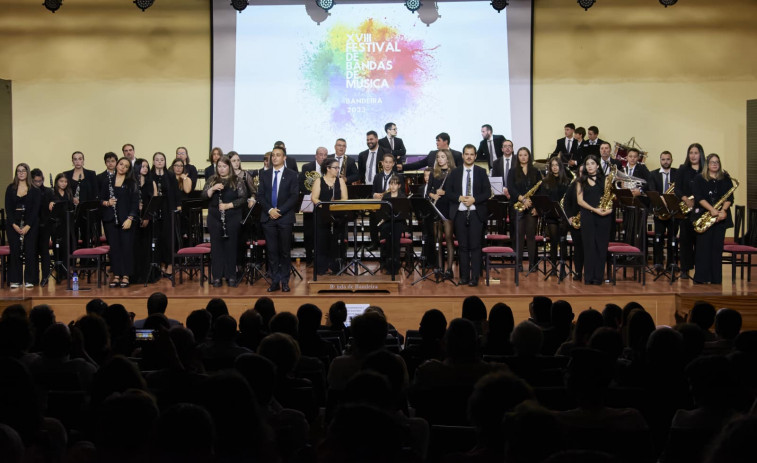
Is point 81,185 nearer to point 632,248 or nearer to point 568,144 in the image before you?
point 632,248

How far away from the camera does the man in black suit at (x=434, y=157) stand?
12453 mm

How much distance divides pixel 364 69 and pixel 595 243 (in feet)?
23.0

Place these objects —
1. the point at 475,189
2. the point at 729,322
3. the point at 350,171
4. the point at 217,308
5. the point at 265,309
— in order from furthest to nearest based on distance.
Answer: the point at 350,171 < the point at 475,189 < the point at 265,309 < the point at 217,308 < the point at 729,322

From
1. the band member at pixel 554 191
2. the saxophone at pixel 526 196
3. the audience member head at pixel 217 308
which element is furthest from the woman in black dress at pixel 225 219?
the band member at pixel 554 191

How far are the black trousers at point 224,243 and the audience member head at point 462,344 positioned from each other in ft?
22.1

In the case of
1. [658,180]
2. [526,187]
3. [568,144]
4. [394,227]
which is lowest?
[394,227]

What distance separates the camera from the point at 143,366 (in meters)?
5.38

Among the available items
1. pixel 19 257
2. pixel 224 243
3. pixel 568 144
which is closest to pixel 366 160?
pixel 224 243

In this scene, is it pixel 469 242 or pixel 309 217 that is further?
pixel 309 217

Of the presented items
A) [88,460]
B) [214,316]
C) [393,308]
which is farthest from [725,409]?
[393,308]

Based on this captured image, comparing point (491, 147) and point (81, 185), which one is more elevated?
point (491, 147)

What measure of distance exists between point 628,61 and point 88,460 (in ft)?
48.9

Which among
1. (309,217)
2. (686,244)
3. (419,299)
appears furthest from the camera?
(309,217)

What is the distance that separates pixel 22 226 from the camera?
11477mm
